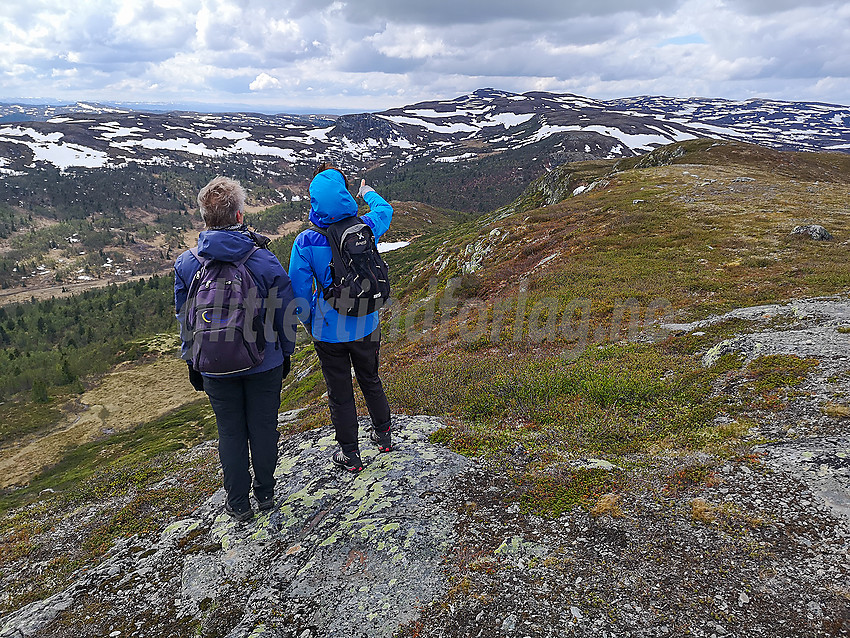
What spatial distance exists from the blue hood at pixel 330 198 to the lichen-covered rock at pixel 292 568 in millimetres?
4212

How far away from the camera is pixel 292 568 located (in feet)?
18.3

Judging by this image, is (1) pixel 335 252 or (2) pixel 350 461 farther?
(2) pixel 350 461

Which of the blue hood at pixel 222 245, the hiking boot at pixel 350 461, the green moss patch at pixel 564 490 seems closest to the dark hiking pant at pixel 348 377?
the hiking boot at pixel 350 461

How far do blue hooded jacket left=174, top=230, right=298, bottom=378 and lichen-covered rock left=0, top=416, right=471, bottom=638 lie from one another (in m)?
2.50

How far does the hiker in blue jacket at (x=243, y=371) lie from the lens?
18.0 feet

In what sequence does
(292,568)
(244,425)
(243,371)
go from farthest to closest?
1. (244,425)
2. (292,568)
3. (243,371)

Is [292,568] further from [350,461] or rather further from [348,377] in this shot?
[348,377]

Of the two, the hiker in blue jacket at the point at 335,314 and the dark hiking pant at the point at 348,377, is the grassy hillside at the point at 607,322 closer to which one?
the dark hiking pant at the point at 348,377

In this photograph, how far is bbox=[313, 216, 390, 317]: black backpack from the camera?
243 inches

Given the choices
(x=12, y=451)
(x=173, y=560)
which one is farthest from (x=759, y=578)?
(x=12, y=451)

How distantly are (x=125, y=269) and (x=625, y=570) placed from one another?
217548mm

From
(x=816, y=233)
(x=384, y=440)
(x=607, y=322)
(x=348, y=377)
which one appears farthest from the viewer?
(x=816, y=233)

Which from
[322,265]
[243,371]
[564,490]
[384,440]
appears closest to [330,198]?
[322,265]

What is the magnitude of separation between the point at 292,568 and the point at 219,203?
15.5 feet
